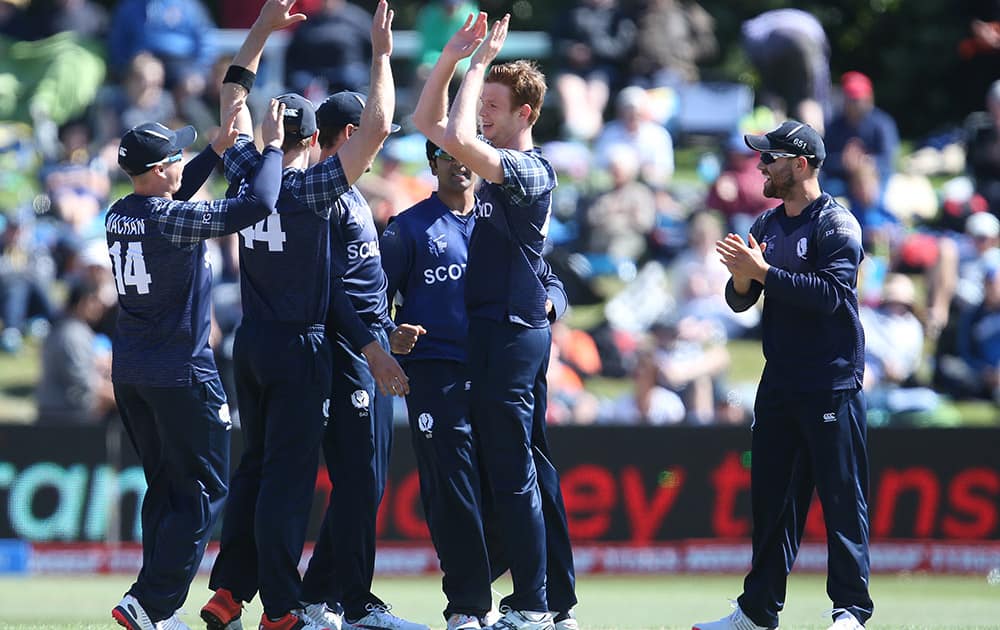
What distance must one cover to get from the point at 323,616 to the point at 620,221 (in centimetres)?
900

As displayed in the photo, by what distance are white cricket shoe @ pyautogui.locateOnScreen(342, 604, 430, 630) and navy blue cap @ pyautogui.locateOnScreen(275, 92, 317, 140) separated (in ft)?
7.44

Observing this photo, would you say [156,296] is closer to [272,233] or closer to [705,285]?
[272,233]

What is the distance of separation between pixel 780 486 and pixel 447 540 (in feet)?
5.53

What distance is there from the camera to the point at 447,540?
716 cm

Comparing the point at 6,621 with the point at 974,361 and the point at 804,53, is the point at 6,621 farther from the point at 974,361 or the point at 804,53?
the point at 804,53

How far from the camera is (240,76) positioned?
7285 mm

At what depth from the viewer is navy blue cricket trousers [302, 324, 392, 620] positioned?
24.4ft

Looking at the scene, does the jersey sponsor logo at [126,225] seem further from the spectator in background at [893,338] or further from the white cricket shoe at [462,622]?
the spectator in background at [893,338]

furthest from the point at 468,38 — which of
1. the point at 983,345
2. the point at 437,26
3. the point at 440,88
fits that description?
the point at 437,26

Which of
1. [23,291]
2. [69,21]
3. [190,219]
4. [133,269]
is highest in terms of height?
[69,21]

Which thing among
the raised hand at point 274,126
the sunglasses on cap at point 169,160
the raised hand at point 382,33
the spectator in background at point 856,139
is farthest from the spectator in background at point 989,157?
the sunglasses on cap at point 169,160

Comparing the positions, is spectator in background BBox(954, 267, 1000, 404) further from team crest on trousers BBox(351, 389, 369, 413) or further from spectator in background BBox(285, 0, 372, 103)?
team crest on trousers BBox(351, 389, 369, 413)

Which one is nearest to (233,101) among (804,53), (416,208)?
(416,208)

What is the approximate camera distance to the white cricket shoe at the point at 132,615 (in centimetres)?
714
